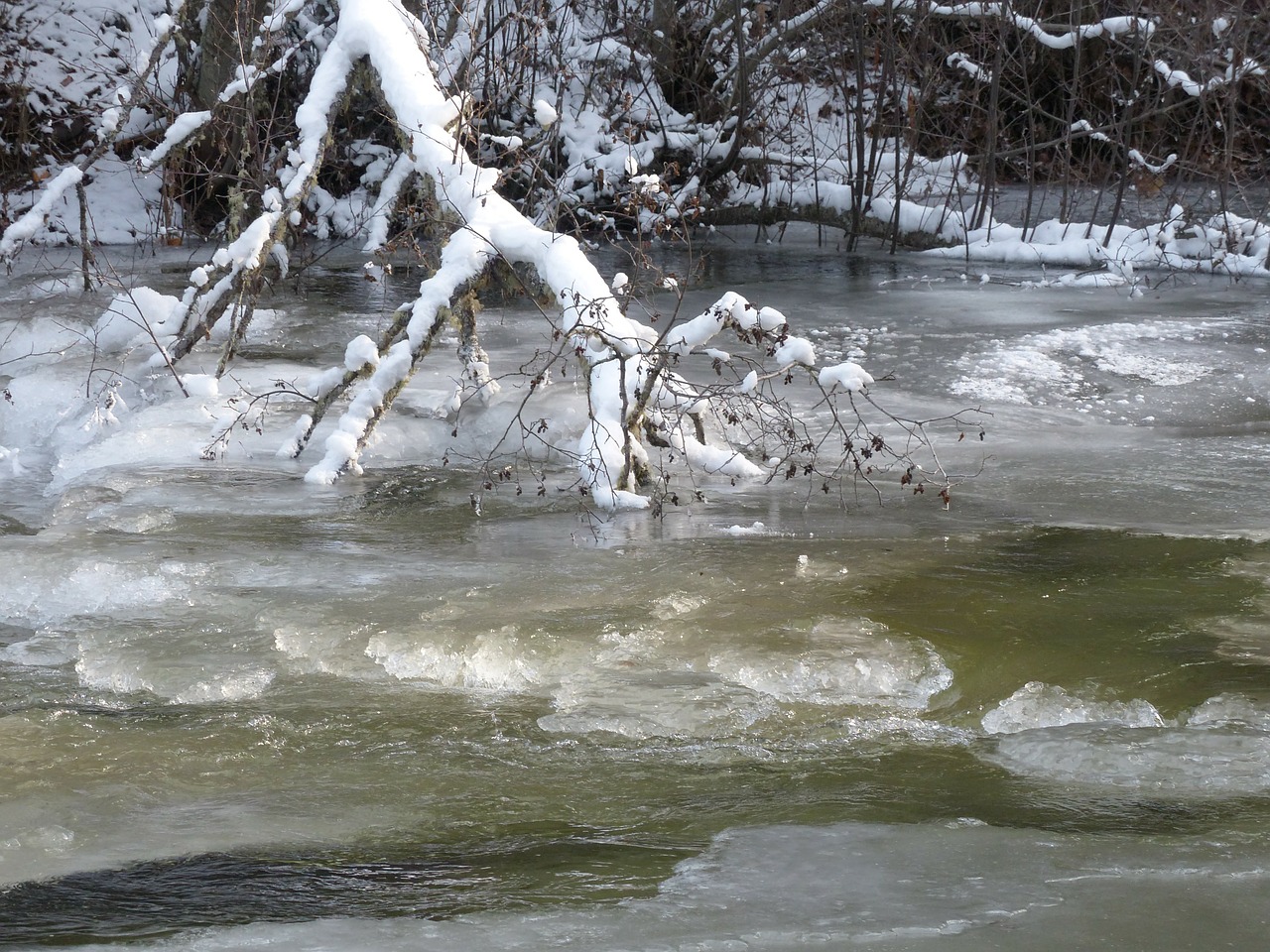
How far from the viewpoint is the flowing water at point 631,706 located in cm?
261

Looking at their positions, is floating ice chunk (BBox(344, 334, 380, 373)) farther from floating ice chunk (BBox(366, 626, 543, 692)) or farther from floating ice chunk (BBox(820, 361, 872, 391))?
floating ice chunk (BBox(366, 626, 543, 692))

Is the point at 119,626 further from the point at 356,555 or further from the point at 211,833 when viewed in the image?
the point at 211,833

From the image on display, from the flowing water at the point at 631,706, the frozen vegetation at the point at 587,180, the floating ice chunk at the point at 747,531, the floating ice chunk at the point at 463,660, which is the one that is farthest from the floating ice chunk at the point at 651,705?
the frozen vegetation at the point at 587,180

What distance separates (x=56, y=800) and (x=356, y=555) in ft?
5.69

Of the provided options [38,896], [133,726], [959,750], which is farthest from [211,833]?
[959,750]

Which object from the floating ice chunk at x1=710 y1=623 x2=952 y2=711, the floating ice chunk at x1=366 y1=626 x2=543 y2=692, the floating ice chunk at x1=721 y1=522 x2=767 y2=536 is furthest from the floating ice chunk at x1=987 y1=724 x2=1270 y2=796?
the floating ice chunk at x1=721 y1=522 x2=767 y2=536

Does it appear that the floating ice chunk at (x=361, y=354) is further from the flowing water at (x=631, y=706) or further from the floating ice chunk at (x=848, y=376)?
the floating ice chunk at (x=848, y=376)

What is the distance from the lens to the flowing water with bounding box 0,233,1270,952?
261 cm

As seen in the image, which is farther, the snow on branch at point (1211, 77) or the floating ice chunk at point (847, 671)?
the snow on branch at point (1211, 77)

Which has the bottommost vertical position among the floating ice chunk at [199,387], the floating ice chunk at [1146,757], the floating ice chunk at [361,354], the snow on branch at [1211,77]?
the floating ice chunk at [1146,757]

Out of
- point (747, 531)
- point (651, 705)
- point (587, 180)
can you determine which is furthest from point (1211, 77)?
point (651, 705)

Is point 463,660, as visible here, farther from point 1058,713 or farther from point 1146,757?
point 1146,757

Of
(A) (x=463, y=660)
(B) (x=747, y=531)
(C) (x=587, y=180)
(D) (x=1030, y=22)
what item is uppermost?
(D) (x=1030, y=22)

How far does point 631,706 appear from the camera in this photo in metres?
3.52
